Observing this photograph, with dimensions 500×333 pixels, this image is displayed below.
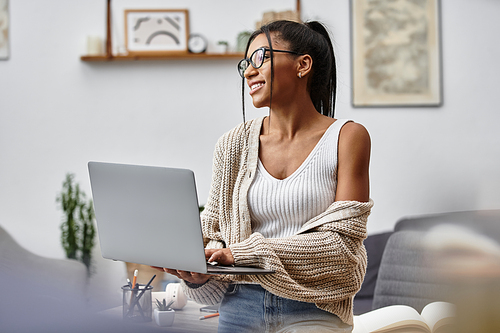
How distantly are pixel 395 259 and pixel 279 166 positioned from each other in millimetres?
1441

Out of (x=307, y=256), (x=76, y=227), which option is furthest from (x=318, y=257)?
(x=76, y=227)

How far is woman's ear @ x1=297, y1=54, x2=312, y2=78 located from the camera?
0.87m

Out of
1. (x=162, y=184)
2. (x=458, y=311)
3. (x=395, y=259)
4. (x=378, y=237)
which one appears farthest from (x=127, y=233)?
(x=378, y=237)

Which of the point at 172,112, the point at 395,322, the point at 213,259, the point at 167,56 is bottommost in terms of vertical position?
the point at 395,322

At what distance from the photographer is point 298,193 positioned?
0.83 metres

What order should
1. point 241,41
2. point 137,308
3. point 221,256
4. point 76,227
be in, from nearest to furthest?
1. point 137,308
2. point 221,256
3. point 76,227
4. point 241,41

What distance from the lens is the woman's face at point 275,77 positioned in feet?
2.76

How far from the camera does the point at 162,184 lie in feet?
2.19

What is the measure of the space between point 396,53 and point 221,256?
7.36 feet

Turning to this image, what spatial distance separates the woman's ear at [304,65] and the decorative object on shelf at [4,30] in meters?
2.42

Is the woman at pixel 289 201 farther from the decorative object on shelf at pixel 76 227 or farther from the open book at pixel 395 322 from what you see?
the decorative object on shelf at pixel 76 227

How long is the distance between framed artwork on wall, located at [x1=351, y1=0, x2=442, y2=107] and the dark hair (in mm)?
1852

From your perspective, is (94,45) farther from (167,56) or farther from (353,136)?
(353,136)

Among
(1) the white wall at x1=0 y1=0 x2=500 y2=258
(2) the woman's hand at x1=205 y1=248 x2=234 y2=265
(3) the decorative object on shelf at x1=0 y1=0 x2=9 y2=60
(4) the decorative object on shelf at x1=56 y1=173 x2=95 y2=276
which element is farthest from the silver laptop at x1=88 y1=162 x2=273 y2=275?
(3) the decorative object on shelf at x1=0 y1=0 x2=9 y2=60
